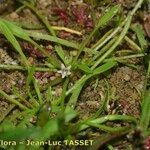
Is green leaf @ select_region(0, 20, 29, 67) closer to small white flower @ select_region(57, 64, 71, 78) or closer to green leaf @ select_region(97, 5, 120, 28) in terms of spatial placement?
small white flower @ select_region(57, 64, 71, 78)

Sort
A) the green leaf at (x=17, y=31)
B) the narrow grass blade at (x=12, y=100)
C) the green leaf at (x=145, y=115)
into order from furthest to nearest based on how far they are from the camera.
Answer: the green leaf at (x=17, y=31)
the narrow grass blade at (x=12, y=100)
the green leaf at (x=145, y=115)

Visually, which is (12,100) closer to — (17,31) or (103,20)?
(17,31)

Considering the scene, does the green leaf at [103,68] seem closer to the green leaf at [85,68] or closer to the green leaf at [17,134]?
the green leaf at [85,68]

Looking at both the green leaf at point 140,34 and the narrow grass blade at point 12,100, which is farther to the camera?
the green leaf at point 140,34

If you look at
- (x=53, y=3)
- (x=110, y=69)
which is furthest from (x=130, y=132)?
(x=53, y=3)

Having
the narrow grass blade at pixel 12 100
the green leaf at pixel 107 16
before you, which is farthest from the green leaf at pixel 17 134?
the green leaf at pixel 107 16

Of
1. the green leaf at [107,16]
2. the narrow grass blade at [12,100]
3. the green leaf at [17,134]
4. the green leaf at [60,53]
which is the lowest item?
the green leaf at [17,134]

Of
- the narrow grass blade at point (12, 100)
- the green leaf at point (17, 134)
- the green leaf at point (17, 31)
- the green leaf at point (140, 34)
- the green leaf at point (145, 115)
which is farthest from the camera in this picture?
the green leaf at point (140, 34)

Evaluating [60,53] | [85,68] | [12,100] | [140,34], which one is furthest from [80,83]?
[140,34]

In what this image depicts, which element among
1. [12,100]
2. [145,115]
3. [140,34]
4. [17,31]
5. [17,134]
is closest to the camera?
[17,134]

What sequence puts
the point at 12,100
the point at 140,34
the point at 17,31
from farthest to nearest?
the point at 140,34 → the point at 17,31 → the point at 12,100

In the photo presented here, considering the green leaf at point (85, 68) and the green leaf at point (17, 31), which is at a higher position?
the green leaf at point (17, 31)
